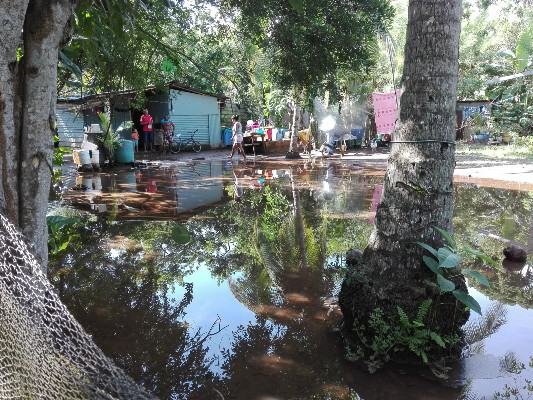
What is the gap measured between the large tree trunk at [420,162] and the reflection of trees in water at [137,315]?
4.54ft

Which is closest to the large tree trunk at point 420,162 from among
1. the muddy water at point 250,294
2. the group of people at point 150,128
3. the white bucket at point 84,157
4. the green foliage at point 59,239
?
the muddy water at point 250,294

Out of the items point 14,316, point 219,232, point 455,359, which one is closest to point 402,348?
point 455,359

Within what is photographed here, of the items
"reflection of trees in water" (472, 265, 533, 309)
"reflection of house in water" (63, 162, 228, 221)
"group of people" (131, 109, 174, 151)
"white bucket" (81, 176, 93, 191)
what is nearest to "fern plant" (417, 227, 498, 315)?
"reflection of trees in water" (472, 265, 533, 309)

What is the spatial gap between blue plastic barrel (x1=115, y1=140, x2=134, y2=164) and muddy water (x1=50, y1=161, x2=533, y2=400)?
636cm

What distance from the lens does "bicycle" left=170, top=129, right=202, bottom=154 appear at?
22.8 meters

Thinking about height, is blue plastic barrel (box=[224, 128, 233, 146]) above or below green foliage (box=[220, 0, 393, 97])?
below

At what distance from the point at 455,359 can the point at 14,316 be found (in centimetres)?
295

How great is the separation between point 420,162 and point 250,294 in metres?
2.19

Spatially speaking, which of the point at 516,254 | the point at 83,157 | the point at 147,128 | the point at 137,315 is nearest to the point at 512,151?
the point at 516,254

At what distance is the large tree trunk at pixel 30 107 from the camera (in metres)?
2.27

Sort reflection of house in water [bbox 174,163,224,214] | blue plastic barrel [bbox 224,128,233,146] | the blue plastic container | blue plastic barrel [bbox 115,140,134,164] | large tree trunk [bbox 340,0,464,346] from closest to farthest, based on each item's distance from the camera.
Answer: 1. large tree trunk [bbox 340,0,464,346]
2. reflection of house in water [bbox 174,163,224,214]
3. blue plastic barrel [bbox 115,140,134,164]
4. blue plastic barrel [bbox 224,128,233,146]
5. the blue plastic container

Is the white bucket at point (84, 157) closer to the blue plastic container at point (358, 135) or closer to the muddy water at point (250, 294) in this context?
the muddy water at point (250, 294)

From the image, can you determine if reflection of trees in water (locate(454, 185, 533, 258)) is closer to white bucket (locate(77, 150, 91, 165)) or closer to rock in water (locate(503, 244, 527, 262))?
rock in water (locate(503, 244, 527, 262))

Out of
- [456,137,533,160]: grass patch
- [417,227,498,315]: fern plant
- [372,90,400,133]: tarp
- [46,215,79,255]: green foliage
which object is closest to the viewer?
[417,227,498,315]: fern plant
